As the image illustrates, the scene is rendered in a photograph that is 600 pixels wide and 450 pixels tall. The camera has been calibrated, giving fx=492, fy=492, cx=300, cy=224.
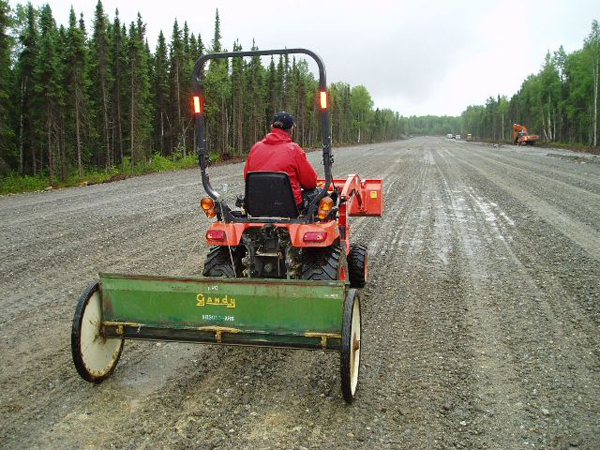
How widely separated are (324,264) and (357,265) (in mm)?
1362

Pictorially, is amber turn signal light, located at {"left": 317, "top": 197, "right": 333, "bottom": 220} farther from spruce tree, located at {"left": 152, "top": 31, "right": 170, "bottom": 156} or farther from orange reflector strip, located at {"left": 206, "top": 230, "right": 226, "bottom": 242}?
spruce tree, located at {"left": 152, "top": 31, "right": 170, "bottom": 156}

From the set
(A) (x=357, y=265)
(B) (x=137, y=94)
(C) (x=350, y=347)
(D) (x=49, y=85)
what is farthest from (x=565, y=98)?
(C) (x=350, y=347)

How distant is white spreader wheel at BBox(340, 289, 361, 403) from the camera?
3215 millimetres

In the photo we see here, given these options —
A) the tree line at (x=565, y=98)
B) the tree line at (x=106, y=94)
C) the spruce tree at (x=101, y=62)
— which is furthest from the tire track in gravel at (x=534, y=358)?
the tree line at (x=565, y=98)

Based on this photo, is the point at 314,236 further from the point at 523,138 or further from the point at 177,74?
the point at 523,138

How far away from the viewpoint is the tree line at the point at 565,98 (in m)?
53.2

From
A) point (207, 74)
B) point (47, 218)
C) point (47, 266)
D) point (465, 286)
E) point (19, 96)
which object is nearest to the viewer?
point (465, 286)

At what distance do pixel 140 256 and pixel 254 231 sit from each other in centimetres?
357

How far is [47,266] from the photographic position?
7.11m

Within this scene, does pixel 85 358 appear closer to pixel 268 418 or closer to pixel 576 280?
pixel 268 418

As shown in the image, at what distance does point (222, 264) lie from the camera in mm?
4750

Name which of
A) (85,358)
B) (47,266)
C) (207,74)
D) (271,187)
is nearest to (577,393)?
(271,187)

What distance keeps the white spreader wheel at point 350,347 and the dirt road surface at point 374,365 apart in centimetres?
18

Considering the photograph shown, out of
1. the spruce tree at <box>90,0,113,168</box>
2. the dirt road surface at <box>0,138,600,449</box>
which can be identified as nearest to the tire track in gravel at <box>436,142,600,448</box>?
the dirt road surface at <box>0,138,600,449</box>
